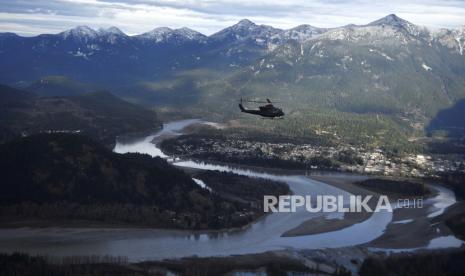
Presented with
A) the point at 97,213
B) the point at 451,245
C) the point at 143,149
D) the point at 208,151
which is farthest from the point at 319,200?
the point at 143,149

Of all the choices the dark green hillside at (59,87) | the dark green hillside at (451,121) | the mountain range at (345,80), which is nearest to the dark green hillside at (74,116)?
the mountain range at (345,80)

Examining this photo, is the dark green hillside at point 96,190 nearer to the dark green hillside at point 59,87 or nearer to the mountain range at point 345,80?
the mountain range at point 345,80

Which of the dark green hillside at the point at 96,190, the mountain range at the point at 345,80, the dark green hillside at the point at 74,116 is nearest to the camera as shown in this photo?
the dark green hillside at the point at 96,190

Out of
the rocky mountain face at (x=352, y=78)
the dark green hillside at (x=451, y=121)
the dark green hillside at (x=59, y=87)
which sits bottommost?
the dark green hillside at (x=59, y=87)

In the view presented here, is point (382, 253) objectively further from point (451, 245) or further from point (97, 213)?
point (97, 213)

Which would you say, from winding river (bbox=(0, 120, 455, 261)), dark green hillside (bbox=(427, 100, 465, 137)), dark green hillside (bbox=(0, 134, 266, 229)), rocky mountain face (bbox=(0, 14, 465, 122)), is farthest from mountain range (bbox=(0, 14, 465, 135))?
winding river (bbox=(0, 120, 455, 261))

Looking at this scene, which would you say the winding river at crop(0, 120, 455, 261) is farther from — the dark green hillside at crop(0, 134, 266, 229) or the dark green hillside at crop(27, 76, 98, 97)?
the dark green hillside at crop(27, 76, 98, 97)
